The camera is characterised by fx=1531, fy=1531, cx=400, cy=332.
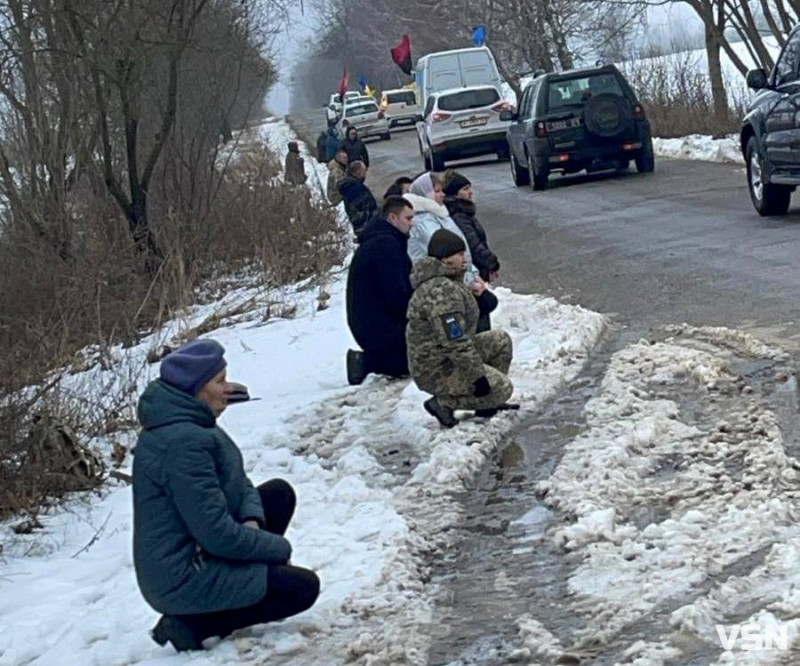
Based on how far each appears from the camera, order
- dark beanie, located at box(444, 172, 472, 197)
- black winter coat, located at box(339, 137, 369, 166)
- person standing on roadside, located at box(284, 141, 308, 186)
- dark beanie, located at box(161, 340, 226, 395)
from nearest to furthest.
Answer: dark beanie, located at box(161, 340, 226, 395) → dark beanie, located at box(444, 172, 472, 197) → black winter coat, located at box(339, 137, 369, 166) → person standing on roadside, located at box(284, 141, 308, 186)

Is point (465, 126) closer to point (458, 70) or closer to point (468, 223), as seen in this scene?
point (458, 70)

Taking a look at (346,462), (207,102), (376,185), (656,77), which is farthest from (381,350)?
(656,77)

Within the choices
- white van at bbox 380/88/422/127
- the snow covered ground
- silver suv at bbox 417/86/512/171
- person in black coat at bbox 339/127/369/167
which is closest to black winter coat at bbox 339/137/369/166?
person in black coat at bbox 339/127/369/167

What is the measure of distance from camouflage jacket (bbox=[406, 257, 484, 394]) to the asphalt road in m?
2.00

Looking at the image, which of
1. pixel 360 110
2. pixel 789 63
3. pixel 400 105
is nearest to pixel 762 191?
pixel 789 63

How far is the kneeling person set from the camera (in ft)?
27.6

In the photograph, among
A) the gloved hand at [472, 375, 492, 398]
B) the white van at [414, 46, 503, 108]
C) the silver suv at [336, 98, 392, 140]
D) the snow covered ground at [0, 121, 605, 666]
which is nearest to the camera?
the snow covered ground at [0, 121, 605, 666]

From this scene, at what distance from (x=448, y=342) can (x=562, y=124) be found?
48.5 ft

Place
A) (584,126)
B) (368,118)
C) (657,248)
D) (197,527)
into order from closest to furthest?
(197,527), (657,248), (584,126), (368,118)

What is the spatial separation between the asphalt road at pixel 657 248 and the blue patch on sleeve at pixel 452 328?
6.78 feet

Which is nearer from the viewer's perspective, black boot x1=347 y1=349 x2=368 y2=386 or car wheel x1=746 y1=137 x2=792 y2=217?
black boot x1=347 y1=349 x2=368 y2=386

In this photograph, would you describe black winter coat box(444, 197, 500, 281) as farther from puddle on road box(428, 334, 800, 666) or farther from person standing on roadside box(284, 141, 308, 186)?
person standing on roadside box(284, 141, 308, 186)

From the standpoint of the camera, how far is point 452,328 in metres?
8.40

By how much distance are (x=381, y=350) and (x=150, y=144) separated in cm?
1166
